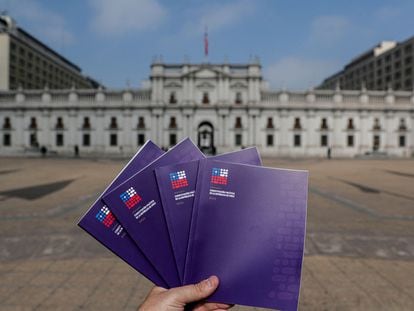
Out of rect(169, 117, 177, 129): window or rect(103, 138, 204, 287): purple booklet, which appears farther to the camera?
Result: rect(169, 117, 177, 129): window

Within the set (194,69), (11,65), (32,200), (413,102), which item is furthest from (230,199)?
(11,65)

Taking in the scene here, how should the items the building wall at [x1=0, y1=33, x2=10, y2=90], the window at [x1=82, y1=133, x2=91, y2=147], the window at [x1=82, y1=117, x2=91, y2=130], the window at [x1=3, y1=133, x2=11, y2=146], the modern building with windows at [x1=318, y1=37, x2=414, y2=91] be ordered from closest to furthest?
the window at [x1=82, y1=117, x2=91, y2=130], the window at [x1=82, y1=133, x2=91, y2=147], the window at [x1=3, y1=133, x2=11, y2=146], the building wall at [x1=0, y1=33, x2=10, y2=90], the modern building with windows at [x1=318, y1=37, x2=414, y2=91]

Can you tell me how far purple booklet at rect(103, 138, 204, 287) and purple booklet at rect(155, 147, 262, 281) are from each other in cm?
4

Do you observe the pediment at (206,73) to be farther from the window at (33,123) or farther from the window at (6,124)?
the window at (6,124)

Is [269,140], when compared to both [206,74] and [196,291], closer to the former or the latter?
[206,74]

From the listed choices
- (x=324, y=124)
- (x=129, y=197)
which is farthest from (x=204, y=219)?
(x=324, y=124)

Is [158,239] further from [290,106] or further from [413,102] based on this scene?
[413,102]

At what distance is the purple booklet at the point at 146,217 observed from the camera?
1.62m

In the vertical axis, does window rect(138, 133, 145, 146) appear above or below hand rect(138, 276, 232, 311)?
above

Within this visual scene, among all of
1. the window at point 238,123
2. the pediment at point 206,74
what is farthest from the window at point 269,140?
the pediment at point 206,74

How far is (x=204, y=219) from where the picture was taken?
5.30ft

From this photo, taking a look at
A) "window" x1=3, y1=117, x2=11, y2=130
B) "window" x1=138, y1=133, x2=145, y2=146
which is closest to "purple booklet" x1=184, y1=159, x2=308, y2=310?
"window" x1=138, y1=133, x2=145, y2=146

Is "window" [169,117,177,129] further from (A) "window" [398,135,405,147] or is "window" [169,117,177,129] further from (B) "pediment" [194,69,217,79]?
(A) "window" [398,135,405,147]

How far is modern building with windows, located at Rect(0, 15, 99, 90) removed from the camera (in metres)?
54.1
